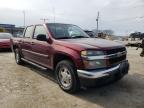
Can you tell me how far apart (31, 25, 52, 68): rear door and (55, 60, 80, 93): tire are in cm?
60

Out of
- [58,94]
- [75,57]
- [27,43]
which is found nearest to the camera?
[75,57]

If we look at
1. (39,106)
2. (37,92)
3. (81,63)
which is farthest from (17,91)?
(81,63)

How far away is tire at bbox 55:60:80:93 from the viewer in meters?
4.68

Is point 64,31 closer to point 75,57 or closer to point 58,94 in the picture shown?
point 75,57

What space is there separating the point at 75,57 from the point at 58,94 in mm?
1099

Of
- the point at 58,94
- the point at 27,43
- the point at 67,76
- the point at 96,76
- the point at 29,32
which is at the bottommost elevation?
the point at 58,94

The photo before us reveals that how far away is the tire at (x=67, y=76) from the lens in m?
4.68

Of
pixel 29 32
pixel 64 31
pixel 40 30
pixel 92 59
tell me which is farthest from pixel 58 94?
pixel 29 32

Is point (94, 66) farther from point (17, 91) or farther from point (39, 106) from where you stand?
point (17, 91)

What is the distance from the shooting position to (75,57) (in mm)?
4523

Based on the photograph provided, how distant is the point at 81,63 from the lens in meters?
4.43

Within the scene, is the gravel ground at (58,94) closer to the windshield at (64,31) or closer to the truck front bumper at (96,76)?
the truck front bumper at (96,76)

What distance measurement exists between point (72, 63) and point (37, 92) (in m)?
1.21

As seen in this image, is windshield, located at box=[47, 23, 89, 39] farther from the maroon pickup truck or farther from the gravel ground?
the gravel ground
